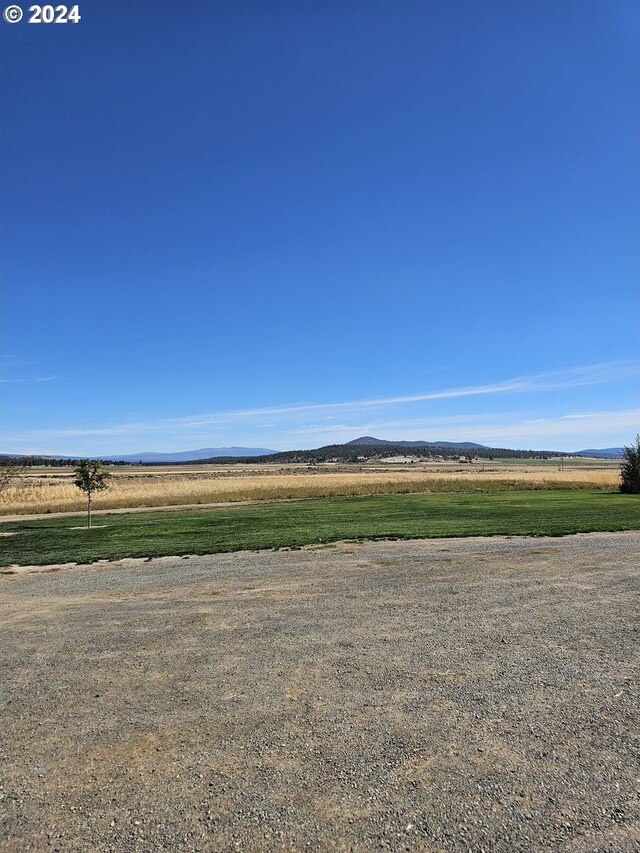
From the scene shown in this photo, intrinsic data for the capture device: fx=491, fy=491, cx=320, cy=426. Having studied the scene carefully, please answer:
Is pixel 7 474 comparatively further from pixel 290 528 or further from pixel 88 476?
pixel 290 528

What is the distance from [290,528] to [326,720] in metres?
15.0

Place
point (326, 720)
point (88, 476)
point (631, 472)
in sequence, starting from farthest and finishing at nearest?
1. point (631, 472)
2. point (88, 476)
3. point (326, 720)

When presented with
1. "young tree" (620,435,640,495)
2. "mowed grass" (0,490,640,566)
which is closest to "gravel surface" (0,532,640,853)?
"mowed grass" (0,490,640,566)

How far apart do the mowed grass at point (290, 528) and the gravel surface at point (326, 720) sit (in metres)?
6.42

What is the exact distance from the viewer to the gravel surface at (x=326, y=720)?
3.83m

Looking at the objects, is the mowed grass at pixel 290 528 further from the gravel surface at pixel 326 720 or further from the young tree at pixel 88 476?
the gravel surface at pixel 326 720

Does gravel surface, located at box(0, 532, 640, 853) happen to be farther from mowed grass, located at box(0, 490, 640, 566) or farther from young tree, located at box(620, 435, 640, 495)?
young tree, located at box(620, 435, 640, 495)

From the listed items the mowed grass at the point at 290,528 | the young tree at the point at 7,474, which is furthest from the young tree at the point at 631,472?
the young tree at the point at 7,474

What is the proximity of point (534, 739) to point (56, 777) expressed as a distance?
14.8 feet

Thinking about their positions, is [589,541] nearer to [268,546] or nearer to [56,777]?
[268,546]

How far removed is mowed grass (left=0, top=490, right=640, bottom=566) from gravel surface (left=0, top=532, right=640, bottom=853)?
6.42 meters

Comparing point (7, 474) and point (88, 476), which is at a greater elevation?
point (7, 474)

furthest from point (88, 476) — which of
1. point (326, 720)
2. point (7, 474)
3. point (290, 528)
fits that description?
point (326, 720)

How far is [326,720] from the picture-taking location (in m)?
5.27
